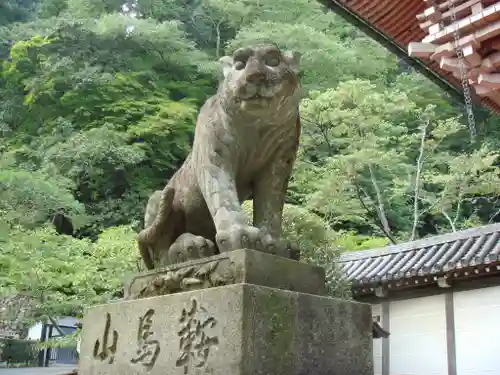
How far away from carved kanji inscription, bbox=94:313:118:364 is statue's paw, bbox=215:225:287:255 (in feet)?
2.65

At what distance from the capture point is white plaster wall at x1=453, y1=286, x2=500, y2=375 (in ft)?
30.9

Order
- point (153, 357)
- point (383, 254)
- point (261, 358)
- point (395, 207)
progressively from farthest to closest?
point (395, 207) → point (383, 254) → point (153, 357) → point (261, 358)

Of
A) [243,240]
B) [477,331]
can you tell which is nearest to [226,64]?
[243,240]

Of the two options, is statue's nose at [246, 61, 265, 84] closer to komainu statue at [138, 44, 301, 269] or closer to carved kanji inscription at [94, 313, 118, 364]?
komainu statue at [138, 44, 301, 269]

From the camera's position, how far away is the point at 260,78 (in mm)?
2529

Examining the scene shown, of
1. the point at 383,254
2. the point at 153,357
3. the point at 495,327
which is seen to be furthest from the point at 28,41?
the point at 153,357

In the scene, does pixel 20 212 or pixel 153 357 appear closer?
pixel 153 357

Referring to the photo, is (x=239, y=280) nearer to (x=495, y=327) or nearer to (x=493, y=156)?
(x=495, y=327)

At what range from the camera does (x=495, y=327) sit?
9461 millimetres

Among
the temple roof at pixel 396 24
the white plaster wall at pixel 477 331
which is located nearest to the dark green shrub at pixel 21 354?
the white plaster wall at pixel 477 331

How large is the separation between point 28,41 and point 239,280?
18.6 metres

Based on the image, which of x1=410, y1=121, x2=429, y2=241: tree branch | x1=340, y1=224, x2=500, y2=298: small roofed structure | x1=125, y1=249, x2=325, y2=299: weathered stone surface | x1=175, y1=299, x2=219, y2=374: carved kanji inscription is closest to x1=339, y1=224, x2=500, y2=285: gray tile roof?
x1=340, y1=224, x2=500, y2=298: small roofed structure

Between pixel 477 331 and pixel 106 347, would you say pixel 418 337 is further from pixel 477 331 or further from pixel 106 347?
pixel 106 347

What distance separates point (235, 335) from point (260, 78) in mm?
1171
